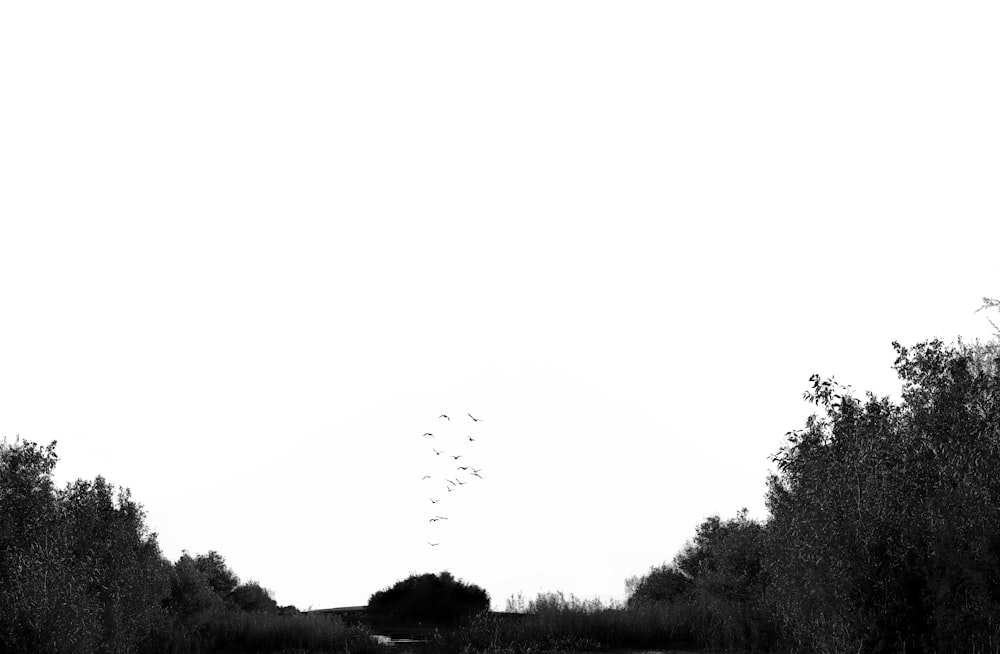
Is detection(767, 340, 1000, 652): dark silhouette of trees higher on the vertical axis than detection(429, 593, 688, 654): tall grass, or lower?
higher

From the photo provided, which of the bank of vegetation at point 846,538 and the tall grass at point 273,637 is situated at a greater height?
the bank of vegetation at point 846,538

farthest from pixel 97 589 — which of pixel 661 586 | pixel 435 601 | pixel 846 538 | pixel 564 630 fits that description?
pixel 661 586

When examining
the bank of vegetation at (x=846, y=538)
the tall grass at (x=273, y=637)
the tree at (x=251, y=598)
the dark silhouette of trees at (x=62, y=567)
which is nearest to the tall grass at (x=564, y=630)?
the bank of vegetation at (x=846, y=538)

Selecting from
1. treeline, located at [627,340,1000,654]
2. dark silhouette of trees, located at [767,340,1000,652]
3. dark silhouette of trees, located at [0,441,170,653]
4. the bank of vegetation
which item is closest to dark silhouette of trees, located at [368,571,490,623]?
the bank of vegetation

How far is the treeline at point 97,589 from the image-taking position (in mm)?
27500

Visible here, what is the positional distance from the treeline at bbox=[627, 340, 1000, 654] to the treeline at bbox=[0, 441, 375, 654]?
21.2 meters

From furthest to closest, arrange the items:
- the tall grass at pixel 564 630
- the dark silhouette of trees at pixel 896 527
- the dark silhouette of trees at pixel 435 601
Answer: the dark silhouette of trees at pixel 435 601 < the tall grass at pixel 564 630 < the dark silhouette of trees at pixel 896 527

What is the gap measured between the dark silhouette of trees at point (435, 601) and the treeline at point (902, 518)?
33112 millimetres

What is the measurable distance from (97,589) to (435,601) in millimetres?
29130

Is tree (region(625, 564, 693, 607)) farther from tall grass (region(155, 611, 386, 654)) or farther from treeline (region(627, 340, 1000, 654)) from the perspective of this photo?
treeline (region(627, 340, 1000, 654))

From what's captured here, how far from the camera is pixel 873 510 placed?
87.2 feet

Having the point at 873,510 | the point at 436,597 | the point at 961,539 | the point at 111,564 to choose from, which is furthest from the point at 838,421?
the point at 436,597

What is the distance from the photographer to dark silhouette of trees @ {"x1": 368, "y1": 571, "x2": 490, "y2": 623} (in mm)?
60344

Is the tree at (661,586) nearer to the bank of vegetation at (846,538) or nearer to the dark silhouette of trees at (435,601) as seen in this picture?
the dark silhouette of trees at (435,601)
